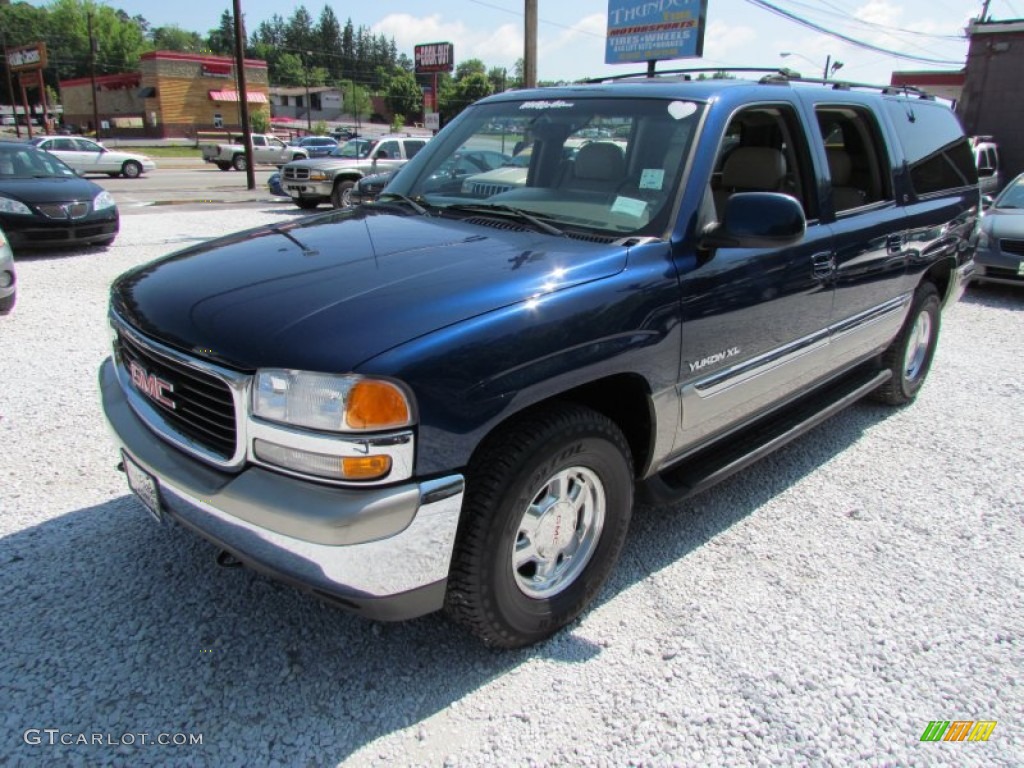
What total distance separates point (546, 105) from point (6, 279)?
5.49 m

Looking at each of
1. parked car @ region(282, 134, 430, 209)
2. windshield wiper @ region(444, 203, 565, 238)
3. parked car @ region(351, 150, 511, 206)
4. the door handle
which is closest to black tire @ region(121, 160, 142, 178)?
parked car @ region(282, 134, 430, 209)

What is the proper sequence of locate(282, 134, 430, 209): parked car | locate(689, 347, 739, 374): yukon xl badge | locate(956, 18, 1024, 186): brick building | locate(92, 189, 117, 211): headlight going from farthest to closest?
locate(956, 18, 1024, 186): brick building → locate(282, 134, 430, 209): parked car → locate(92, 189, 117, 211): headlight → locate(689, 347, 739, 374): yukon xl badge

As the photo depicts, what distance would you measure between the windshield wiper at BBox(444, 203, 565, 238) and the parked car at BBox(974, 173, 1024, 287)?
7.61 meters

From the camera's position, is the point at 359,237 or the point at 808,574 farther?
the point at 808,574

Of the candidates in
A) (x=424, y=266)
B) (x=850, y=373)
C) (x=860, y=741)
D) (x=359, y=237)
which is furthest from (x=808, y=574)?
(x=359, y=237)

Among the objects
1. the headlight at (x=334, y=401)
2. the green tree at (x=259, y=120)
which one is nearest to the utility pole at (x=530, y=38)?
the headlight at (x=334, y=401)

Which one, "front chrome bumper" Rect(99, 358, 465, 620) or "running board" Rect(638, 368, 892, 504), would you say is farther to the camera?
"running board" Rect(638, 368, 892, 504)

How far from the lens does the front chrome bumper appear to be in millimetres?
1907

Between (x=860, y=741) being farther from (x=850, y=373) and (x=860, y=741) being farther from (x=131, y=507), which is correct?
(x=131, y=507)

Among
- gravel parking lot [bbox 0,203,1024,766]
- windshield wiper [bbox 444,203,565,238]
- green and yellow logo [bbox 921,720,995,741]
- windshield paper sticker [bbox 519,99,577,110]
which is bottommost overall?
green and yellow logo [bbox 921,720,995,741]

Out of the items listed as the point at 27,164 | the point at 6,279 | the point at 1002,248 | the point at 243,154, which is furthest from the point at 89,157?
the point at 1002,248

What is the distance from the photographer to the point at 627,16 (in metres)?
21.2

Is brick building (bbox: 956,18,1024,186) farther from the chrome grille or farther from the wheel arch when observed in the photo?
the chrome grille

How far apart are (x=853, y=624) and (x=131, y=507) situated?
10.4 feet
